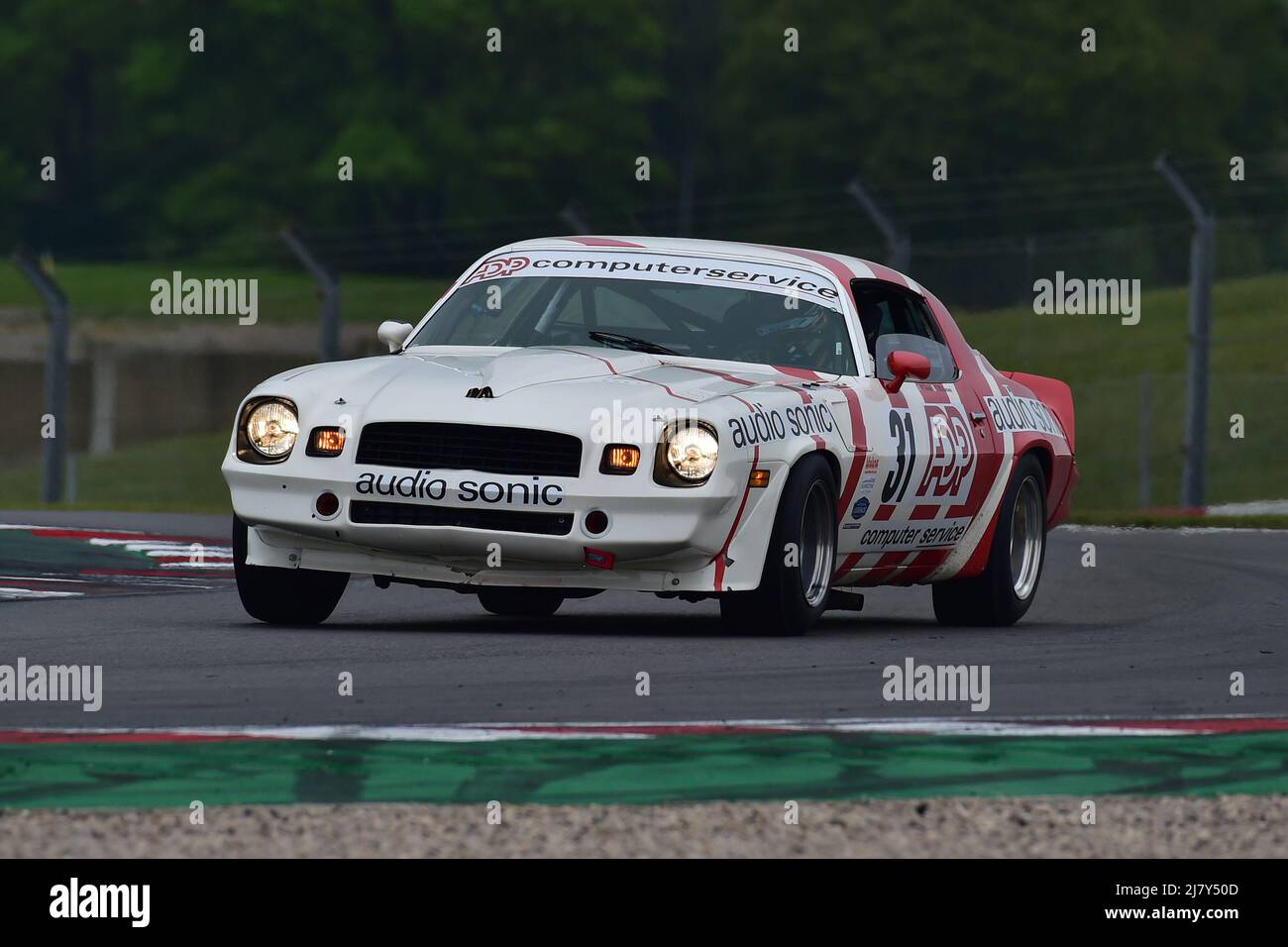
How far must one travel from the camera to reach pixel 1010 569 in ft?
39.0

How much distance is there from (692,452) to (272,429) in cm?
160

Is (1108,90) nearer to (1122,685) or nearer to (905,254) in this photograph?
(905,254)

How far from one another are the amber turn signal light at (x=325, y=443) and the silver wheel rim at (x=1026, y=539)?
3.54 meters

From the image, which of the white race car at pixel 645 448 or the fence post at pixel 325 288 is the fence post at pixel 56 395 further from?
the white race car at pixel 645 448

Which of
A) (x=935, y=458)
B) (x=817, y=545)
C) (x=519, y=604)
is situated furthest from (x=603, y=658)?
(x=519, y=604)

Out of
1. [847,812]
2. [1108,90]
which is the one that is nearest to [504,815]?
[847,812]

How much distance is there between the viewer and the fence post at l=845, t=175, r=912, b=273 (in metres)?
19.7

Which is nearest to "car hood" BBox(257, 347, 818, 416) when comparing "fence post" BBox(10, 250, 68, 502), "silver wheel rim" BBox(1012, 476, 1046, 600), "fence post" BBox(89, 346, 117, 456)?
"silver wheel rim" BBox(1012, 476, 1046, 600)

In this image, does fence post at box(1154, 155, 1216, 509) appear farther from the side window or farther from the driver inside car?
the driver inside car

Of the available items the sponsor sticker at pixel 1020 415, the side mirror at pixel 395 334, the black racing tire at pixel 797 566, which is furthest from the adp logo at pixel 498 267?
the sponsor sticker at pixel 1020 415

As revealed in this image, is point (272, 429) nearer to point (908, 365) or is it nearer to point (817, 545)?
point (817, 545)

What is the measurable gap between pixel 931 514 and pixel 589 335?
163 cm

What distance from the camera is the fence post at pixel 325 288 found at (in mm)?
19750

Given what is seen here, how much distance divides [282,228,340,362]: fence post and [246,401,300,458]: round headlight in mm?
9440
